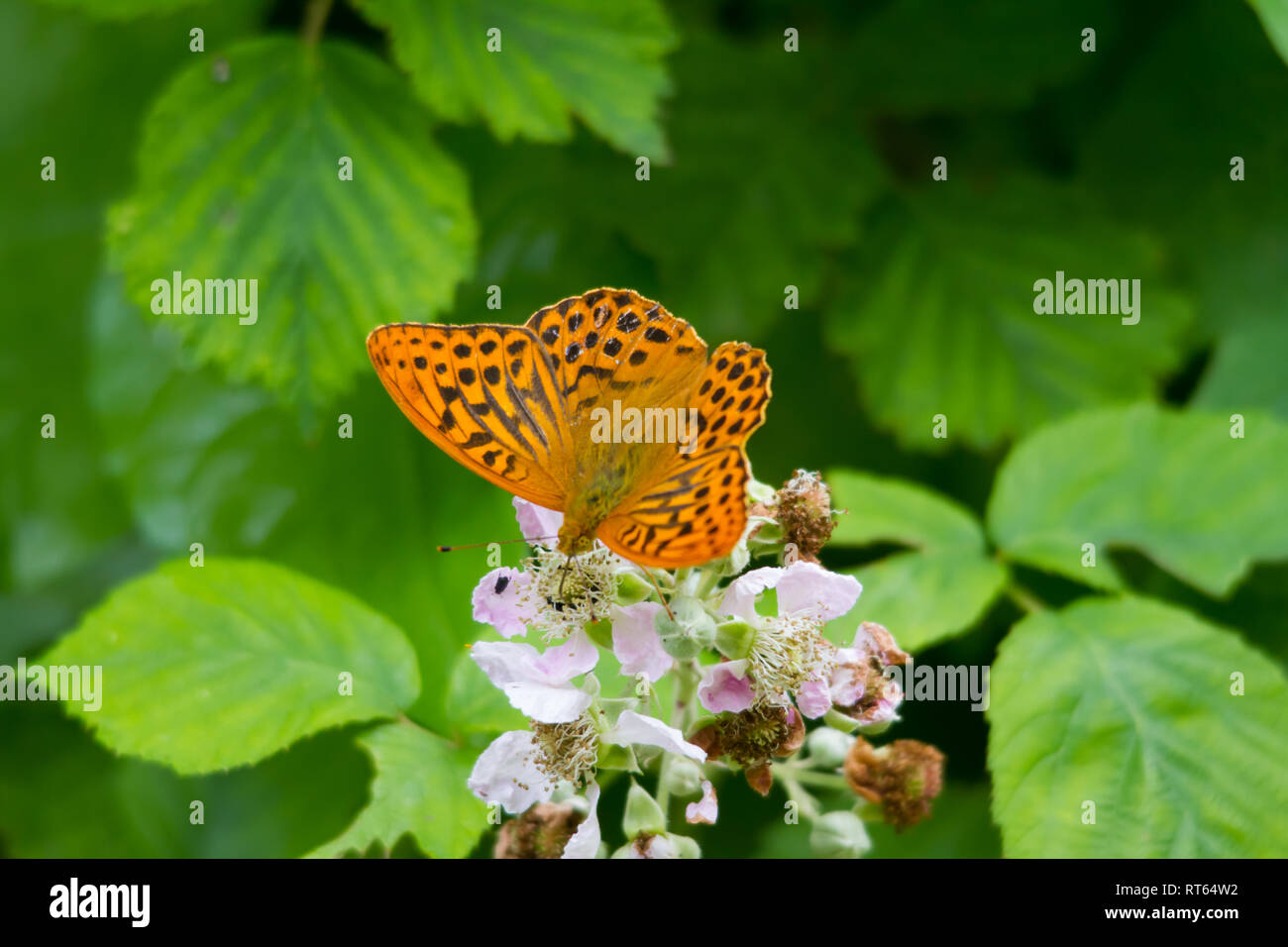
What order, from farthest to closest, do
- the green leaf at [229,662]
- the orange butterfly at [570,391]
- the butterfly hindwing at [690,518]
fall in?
the green leaf at [229,662], the orange butterfly at [570,391], the butterfly hindwing at [690,518]

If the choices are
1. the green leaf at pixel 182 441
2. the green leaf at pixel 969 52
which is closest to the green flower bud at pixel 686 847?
the green leaf at pixel 182 441

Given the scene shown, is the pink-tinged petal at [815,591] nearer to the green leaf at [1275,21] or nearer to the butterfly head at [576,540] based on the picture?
the butterfly head at [576,540]

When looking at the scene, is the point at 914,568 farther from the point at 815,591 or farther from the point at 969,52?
the point at 969,52

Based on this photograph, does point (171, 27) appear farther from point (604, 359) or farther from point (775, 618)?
point (775, 618)

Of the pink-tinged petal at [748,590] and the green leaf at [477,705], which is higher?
the pink-tinged petal at [748,590]

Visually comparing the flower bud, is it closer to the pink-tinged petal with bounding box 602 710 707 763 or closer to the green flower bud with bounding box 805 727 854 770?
the pink-tinged petal with bounding box 602 710 707 763

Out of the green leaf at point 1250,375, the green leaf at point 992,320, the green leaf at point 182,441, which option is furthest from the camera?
the green leaf at point 992,320

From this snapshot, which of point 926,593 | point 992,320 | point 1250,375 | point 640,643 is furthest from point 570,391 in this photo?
point 1250,375

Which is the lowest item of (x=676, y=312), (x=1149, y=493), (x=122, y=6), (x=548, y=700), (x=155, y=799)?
(x=155, y=799)
